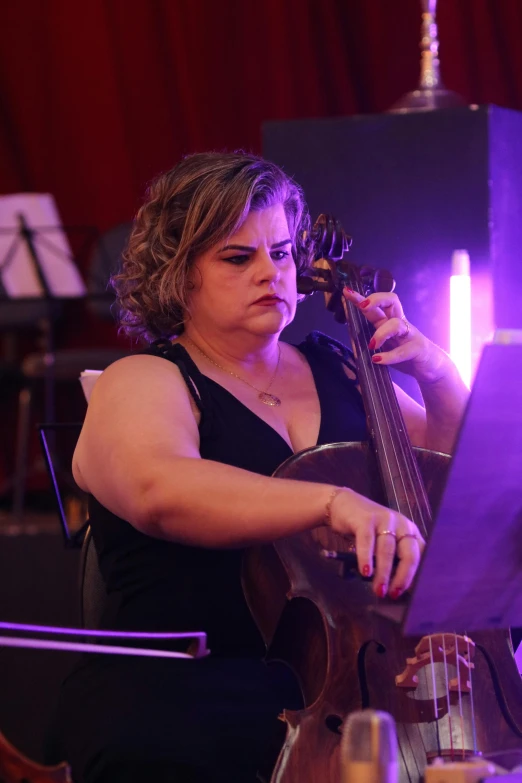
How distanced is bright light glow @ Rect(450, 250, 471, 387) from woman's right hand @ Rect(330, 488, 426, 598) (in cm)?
118

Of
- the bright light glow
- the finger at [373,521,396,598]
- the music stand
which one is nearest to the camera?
the music stand

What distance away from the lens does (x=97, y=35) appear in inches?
166

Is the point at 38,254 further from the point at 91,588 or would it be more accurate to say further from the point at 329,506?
the point at 329,506

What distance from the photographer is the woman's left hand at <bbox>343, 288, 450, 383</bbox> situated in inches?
56.1

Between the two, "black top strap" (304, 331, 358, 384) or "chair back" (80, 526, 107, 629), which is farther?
"black top strap" (304, 331, 358, 384)

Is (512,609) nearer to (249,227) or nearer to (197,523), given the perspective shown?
(197,523)

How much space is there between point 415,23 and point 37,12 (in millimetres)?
1617

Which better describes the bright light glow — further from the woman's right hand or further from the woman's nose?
the woman's right hand

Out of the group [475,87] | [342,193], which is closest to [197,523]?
[342,193]

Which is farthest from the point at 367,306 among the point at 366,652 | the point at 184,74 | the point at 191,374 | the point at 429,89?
the point at 184,74

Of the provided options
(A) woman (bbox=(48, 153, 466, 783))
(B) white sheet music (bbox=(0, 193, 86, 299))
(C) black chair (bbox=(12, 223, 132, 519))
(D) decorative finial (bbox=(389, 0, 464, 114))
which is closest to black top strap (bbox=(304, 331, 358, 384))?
(A) woman (bbox=(48, 153, 466, 783))

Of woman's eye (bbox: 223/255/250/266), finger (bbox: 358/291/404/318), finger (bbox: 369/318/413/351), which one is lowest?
finger (bbox: 369/318/413/351)

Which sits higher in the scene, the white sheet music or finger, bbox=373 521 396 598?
finger, bbox=373 521 396 598

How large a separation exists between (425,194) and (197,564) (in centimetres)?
115
